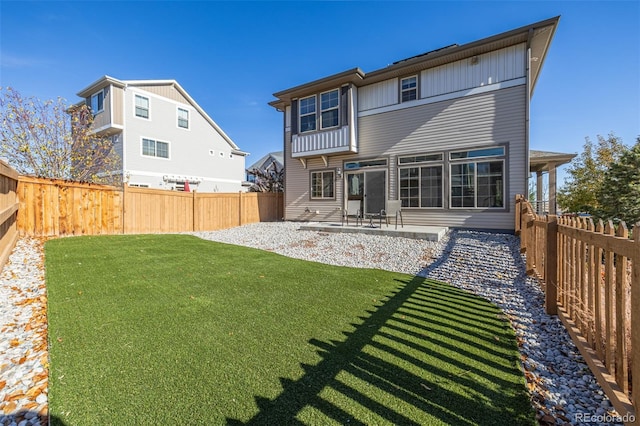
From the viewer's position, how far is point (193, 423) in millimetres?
1677

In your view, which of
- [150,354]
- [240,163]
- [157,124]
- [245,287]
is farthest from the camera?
[240,163]

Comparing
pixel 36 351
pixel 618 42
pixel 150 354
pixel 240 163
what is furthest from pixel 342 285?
pixel 240 163

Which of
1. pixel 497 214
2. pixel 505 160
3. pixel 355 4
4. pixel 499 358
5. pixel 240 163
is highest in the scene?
pixel 355 4

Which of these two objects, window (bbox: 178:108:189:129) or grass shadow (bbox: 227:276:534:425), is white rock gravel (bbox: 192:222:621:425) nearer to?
grass shadow (bbox: 227:276:534:425)

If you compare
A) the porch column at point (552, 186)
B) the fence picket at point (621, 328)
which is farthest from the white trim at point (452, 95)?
the fence picket at point (621, 328)

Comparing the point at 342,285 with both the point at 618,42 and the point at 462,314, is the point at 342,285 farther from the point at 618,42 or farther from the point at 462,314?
the point at 618,42

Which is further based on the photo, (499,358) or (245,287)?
(245,287)

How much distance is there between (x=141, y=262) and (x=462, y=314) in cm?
572

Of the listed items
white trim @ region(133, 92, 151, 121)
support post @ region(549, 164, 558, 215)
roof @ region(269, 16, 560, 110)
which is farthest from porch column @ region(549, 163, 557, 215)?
white trim @ region(133, 92, 151, 121)

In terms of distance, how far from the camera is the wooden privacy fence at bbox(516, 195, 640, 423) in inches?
67.2

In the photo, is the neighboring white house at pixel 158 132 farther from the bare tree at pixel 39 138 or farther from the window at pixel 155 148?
the bare tree at pixel 39 138

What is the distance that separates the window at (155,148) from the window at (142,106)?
4.74 feet

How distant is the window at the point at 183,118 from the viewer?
59.9 feet
